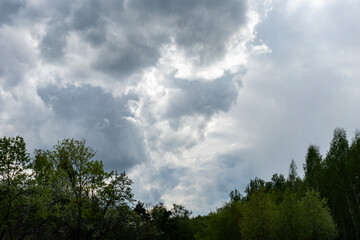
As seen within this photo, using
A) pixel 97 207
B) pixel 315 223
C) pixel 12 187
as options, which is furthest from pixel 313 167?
pixel 12 187

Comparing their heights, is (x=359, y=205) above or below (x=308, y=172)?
below

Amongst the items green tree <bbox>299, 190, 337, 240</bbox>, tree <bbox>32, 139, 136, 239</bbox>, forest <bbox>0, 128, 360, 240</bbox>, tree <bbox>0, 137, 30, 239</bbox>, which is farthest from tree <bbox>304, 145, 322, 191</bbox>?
tree <bbox>0, 137, 30, 239</bbox>

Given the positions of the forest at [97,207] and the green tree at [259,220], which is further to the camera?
the green tree at [259,220]

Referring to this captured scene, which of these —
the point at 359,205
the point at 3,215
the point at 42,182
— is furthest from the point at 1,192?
the point at 359,205

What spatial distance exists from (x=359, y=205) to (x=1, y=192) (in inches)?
2453

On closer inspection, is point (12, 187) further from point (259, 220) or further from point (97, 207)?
point (259, 220)

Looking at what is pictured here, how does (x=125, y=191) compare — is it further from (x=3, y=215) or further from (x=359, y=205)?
(x=359, y=205)

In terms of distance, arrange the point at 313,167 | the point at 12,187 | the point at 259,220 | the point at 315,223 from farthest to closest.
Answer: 1. the point at 313,167
2. the point at 259,220
3. the point at 315,223
4. the point at 12,187

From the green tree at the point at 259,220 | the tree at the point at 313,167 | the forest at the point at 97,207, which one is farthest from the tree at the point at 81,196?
the tree at the point at 313,167

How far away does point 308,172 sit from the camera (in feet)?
255

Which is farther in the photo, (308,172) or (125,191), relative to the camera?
(308,172)

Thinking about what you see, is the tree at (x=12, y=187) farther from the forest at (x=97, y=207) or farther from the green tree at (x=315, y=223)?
the green tree at (x=315, y=223)

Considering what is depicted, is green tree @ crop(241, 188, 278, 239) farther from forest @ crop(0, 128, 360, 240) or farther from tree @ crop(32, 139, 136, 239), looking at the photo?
tree @ crop(32, 139, 136, 239)

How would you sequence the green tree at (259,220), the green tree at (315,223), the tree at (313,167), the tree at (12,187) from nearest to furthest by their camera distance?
the tree at (12,187) < the green tree at (315,223) < the green tree at (259,220) < the tree at (313,167)
